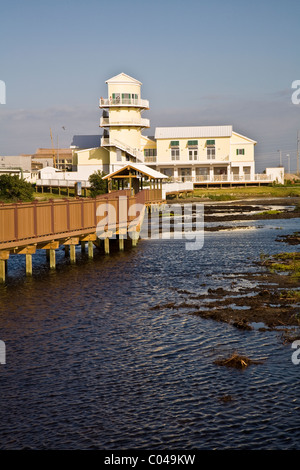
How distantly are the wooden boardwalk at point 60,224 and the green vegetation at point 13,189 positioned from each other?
27489 millimetres

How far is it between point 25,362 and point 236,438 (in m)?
6.06

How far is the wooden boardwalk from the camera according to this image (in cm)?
2509

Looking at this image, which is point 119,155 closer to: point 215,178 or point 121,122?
point 121,122

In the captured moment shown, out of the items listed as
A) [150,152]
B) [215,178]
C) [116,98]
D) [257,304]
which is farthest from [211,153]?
[257,304]

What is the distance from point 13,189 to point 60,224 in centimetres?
3837

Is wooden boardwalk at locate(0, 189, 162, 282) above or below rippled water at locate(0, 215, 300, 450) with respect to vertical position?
above

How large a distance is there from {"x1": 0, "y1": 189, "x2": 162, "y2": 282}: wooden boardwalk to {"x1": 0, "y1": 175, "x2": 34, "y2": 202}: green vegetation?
27489 mm

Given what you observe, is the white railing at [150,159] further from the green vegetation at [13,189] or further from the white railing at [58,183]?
the green vegetation at [13,189]

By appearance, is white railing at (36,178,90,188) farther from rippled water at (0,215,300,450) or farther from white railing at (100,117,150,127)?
rippled water at (0,215,300,450)

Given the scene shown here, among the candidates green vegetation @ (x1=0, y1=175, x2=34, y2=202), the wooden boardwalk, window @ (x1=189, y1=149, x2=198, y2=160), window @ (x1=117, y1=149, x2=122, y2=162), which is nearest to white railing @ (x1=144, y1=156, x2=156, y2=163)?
window @ (x1=189, y1=149, x2=198, y2=160)

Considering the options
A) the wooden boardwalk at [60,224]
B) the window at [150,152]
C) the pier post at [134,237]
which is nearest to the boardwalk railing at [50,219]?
the wooden boardwalk at [60,224]
